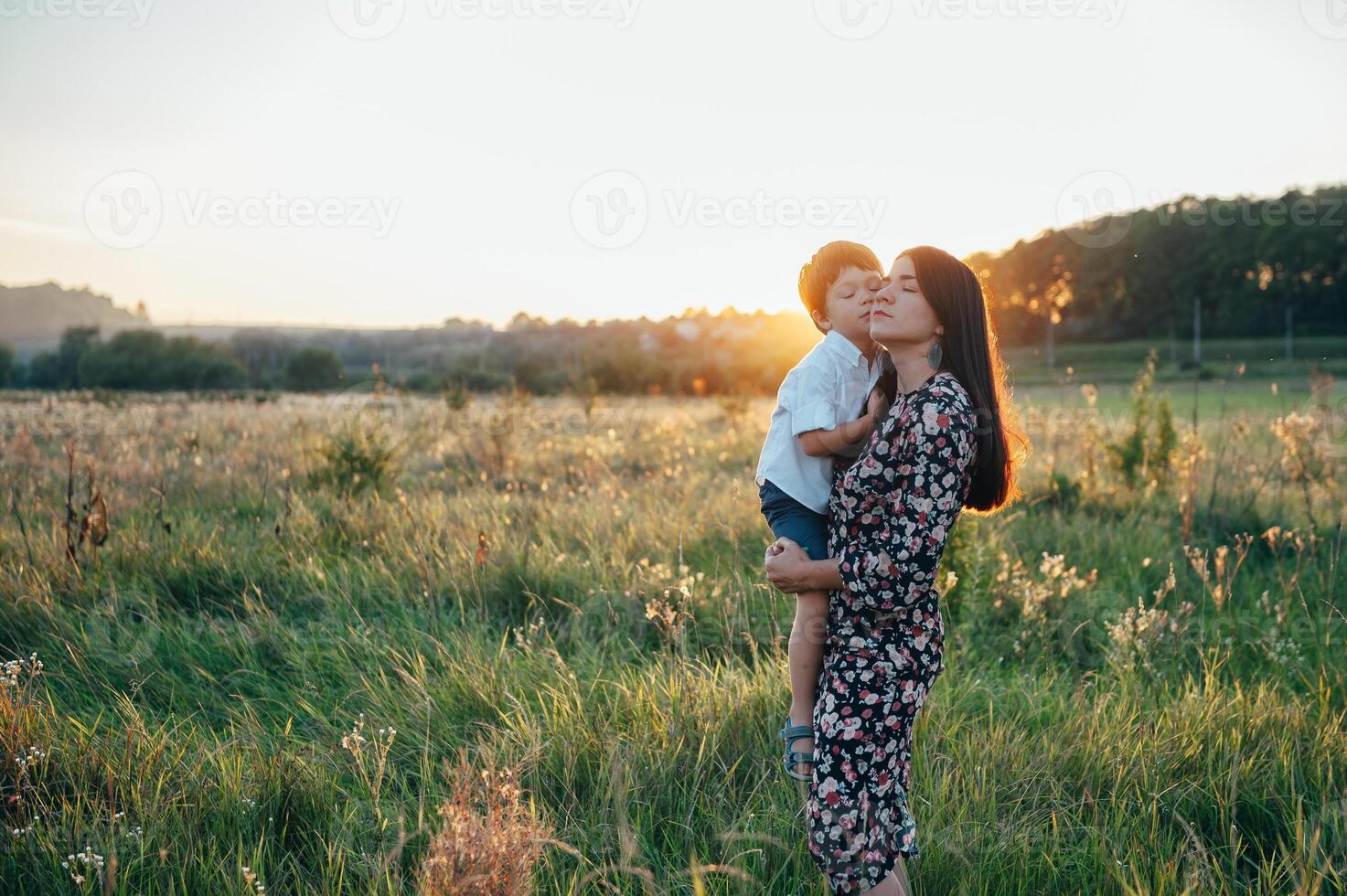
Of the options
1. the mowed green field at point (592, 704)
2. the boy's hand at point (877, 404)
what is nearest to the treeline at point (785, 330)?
the mowed green field at point (592, 704)

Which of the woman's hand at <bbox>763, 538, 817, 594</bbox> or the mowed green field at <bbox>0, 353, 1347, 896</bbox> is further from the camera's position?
the mowed green field at <bbox>0, 353, 1347, 896</bbox>

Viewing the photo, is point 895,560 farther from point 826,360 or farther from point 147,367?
point 147,367

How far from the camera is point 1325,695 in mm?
3100

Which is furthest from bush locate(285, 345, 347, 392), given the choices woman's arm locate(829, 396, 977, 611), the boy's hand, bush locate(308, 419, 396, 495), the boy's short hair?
woman's arm locate(829, 396, 977, 611)

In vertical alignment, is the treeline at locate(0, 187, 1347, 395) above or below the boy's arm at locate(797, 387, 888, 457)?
above

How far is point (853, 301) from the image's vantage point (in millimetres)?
2348

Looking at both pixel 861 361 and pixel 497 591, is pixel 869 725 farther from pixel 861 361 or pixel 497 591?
pixel 497 591

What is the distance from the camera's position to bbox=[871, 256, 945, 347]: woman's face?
1.97 metres

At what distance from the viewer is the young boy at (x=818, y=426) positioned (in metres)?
2.11

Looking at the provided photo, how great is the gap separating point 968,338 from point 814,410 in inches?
16.3

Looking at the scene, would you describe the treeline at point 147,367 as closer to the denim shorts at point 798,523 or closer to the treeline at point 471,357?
the treeline at point 471,357

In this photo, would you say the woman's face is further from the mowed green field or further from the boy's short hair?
the mowed green field

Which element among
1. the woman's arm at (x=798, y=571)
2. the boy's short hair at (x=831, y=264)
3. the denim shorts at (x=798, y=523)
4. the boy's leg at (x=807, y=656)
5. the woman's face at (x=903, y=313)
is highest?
the boy's short hair at (x=831, y=264)

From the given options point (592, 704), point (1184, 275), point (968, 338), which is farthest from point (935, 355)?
point (1184, 275)
